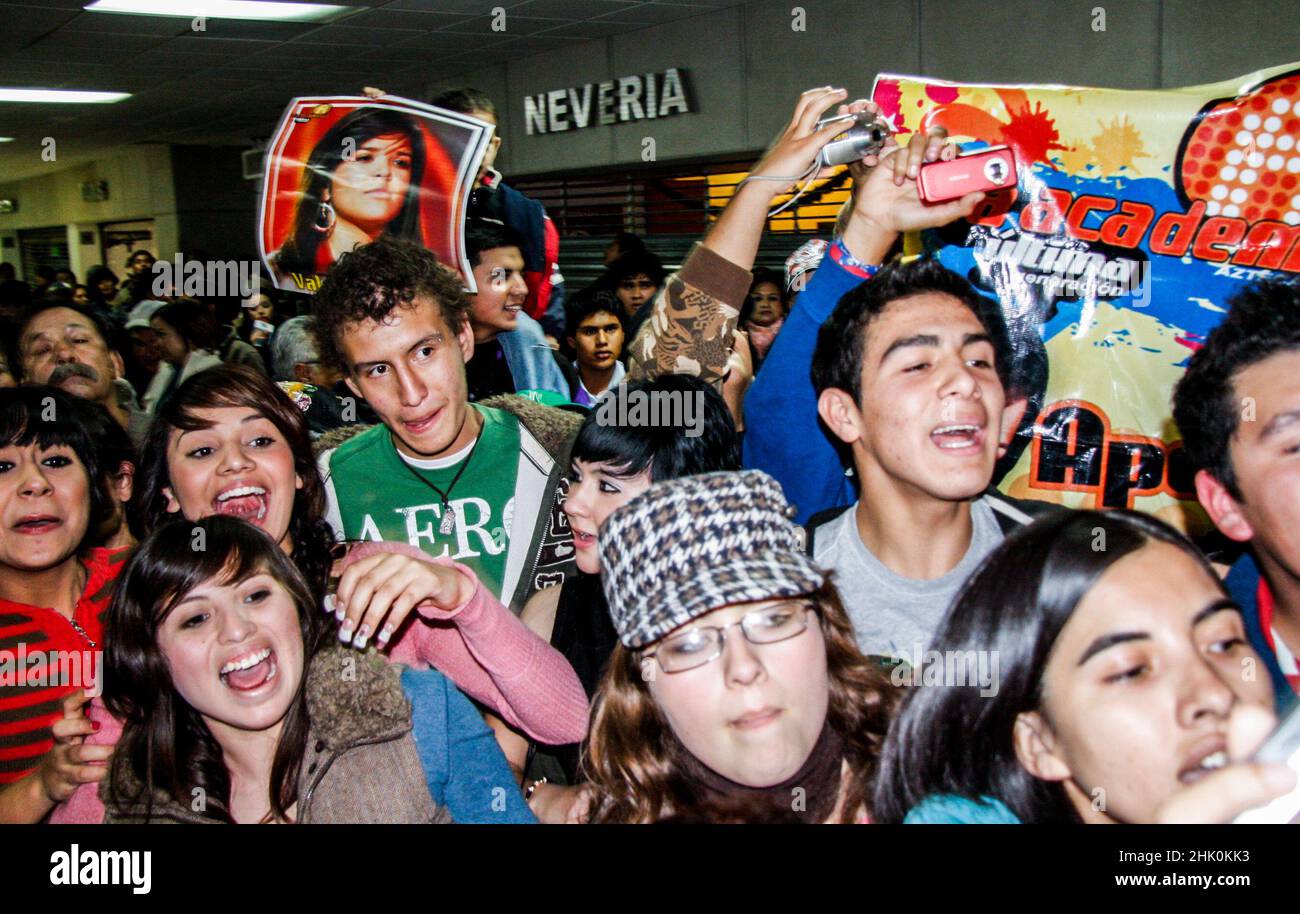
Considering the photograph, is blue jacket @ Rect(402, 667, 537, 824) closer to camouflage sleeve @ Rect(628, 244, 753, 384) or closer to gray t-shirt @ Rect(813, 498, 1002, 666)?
gray t-shirt @ Rect(813, 498, 1002, 666)

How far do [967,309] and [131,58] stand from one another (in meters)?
9.45

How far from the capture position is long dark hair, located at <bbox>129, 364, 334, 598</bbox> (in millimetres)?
2008

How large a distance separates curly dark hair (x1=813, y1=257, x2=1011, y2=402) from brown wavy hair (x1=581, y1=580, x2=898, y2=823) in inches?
17.3

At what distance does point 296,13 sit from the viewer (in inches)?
296

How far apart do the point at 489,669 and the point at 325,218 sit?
1.24 metres

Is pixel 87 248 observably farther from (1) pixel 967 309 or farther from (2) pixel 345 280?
(1) pixel 967 309

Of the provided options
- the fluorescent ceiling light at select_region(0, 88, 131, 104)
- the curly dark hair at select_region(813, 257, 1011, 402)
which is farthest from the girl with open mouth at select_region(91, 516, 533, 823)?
the fluorescent ceiling light at select_region(0, 88, 131, 104)

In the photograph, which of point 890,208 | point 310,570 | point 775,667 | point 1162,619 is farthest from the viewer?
point 310,570

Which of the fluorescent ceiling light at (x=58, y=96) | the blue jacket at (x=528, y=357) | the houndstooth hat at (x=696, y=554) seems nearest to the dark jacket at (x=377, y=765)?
the houndstooth hat at (x=696, y=554)

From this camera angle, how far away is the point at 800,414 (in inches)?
76.9

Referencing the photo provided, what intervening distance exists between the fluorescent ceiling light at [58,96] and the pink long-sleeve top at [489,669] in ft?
35.1

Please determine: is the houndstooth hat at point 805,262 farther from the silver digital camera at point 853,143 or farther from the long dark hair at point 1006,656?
the long dark hair at point 1006,656

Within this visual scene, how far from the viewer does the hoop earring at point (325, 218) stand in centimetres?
233

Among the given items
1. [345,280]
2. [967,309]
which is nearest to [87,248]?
[345,280]
